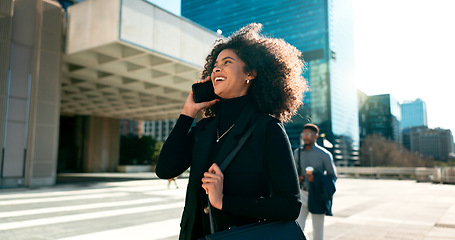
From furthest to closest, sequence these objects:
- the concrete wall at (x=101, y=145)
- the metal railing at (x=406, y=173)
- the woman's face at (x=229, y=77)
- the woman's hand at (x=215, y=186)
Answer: the concrete wall at (x=101, y=145)
the metal railing at (x=406, y=173)
the woman's face at (x=229, y=77)
the woman's hand at (x=215, y=186)

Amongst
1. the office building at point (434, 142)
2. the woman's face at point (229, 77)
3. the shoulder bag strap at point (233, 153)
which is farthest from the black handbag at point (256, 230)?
the office building at point (434, 142)

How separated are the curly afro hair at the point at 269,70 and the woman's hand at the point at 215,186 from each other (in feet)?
1.41

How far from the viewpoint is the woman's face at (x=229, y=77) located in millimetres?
1546

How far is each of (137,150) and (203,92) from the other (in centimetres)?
4151

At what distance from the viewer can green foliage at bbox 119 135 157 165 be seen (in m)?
41.0

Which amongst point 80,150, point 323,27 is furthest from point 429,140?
point 80,150

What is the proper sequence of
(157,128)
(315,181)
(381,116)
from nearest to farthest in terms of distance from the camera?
(315,181), (381,116), (157,128)

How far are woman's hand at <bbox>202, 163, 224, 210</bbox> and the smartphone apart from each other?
1.40ft

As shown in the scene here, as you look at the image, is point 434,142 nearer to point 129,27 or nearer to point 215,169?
point 129,27

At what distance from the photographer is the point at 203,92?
62.4 inches

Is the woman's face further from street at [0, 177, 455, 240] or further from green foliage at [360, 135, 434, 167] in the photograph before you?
green foliage at [360, 135, 434, 167]

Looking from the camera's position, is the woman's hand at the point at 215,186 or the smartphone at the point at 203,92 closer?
the woman's hand at the point at 215,186

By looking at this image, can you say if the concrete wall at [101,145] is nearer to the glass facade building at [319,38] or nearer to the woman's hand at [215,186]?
the woman's hand at [215,186]

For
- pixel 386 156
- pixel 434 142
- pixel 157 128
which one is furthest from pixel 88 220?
pixel 157 128
